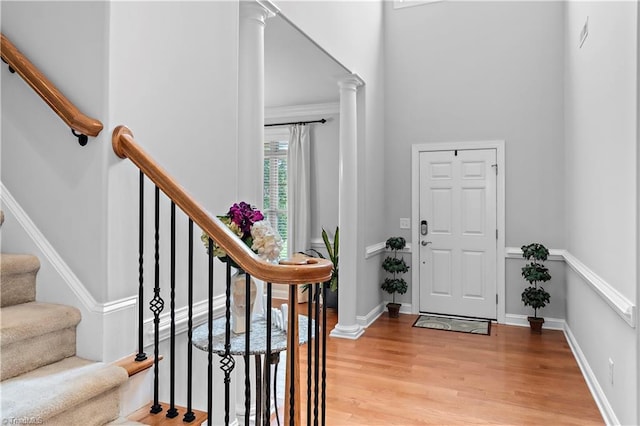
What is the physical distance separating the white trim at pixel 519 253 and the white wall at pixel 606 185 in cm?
57

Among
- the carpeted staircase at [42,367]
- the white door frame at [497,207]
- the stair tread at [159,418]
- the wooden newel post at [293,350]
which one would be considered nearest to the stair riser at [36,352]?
the carpeted staircase at [42,367]

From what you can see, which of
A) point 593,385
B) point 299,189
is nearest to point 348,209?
point 299,189

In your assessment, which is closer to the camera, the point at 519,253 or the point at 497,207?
the point at 519,253

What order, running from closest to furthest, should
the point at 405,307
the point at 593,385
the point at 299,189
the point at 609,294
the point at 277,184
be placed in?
the point at 609,294 → the point at 593,385 → the point at 405,307 → the point at 299,189 → the point at 277,184

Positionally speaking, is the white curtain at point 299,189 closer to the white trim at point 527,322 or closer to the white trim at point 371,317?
the white trim at point 371,317

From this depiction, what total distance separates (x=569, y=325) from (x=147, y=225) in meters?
4.25

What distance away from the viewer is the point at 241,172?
252 cm

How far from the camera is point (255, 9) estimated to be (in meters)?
2.54

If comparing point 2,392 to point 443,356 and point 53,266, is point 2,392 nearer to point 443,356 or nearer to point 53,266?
point 53,266

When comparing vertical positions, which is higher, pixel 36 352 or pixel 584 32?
pixel 584 32

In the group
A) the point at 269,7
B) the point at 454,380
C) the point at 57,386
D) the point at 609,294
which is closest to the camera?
the point at 57,386

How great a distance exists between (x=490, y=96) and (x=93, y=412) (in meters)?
4.96

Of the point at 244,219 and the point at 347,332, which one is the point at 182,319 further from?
the point at 347,332

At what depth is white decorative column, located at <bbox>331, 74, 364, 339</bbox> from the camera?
170 inches
